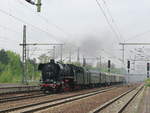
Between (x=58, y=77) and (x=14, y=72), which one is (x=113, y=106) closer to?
(x=58, y=77)

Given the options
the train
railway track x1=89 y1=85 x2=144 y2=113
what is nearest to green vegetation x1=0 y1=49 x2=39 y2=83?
the train

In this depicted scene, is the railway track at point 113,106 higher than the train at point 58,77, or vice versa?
the train at point 58,77

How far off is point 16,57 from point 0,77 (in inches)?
706

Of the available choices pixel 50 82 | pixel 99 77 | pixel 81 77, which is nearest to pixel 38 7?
pixel 50 82

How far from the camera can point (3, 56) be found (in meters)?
129

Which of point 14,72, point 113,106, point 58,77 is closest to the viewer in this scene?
point 113,106

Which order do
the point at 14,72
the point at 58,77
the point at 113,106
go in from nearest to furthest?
1. the point at 113,106
2. the point at 58,77
3. the point at 14,72

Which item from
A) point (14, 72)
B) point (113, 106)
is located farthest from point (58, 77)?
point (14, 72)

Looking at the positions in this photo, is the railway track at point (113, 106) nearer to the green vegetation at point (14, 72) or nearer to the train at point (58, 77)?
the train at point (58, 77)

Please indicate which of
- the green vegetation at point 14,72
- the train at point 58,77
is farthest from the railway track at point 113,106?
the green vegetation at point 14,72

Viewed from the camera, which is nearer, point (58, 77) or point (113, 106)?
point (113, 106)

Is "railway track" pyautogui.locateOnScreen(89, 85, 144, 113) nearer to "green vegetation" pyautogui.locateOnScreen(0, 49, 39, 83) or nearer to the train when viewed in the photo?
the train

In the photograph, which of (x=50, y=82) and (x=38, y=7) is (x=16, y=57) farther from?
(x=38, y=7)

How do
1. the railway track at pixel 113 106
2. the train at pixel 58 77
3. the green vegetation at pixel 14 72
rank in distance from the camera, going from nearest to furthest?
the railway track at pixel 113 106, the train at pixel 58 77, the green vegetation at pixel 14 72
